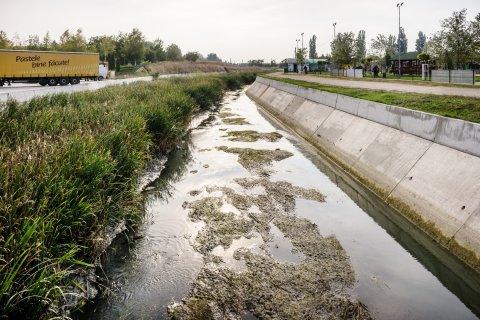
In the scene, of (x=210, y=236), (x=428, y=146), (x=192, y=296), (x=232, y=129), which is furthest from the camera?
(x=232, y=129)

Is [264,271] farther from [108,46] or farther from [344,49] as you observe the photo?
[108,46]

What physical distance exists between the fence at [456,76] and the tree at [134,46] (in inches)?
3239

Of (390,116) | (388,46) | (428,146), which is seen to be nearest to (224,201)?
(428,146)

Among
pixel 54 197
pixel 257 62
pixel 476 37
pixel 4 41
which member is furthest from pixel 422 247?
pixel 257 62

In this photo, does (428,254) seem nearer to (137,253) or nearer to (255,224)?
(255,224)

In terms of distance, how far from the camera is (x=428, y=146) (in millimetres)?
11594

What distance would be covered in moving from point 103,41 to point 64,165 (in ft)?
301

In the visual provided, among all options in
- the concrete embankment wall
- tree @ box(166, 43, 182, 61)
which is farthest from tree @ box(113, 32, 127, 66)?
the concrete embankment wall

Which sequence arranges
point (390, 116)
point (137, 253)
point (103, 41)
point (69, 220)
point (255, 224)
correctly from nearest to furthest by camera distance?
1. point (69, 220)
2. point (137, 253)
3. point (255, 224)
4. point (390, 116)
5. point (103, 41)

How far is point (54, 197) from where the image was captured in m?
6.00

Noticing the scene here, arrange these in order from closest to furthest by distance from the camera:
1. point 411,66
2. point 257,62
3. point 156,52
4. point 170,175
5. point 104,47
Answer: point 170,175 < point 411,66 < point 104,47 < point 156,52 < point 257,62

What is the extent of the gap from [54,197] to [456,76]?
31.3 m

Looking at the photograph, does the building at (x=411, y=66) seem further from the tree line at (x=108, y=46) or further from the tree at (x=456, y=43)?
the tree line at (x=108, y=46)

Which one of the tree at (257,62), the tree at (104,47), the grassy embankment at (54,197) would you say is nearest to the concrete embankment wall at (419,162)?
the grassy embankment at (54,197)
